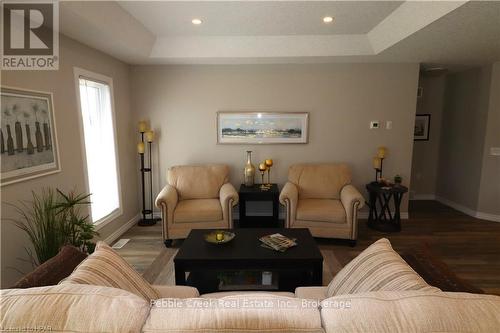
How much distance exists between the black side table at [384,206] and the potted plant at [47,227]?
3409 millimetres

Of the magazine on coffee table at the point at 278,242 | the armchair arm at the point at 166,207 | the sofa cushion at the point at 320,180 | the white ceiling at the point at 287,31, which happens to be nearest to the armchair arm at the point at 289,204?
the sofa cushion at the point at 320,180

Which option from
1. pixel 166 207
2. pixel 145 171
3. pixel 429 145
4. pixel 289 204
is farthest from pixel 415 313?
pixel 429 145

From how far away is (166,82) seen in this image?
411 centimetres

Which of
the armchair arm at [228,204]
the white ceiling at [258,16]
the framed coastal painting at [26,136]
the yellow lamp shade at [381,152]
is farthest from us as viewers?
the yellow lamp shade at [381,152]

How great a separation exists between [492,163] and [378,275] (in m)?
4.30

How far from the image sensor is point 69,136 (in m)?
2.77

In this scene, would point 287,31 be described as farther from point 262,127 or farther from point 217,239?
point 217,239

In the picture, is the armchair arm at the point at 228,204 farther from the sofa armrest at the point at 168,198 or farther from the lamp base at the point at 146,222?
the lamp base at the point at 146,222

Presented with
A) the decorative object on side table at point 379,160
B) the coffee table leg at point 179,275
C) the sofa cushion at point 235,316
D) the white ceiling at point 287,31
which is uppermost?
the white ceiling at point 287,31

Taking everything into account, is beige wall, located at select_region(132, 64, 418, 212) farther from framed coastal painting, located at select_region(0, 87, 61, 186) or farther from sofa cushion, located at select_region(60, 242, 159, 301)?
sofa cushion, located at select_region(60, 242, 159, 301)

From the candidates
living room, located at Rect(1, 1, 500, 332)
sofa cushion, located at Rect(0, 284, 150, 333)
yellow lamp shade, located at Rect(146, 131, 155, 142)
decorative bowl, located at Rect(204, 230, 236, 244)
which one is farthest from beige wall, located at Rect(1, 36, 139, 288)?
sofa cushion, located at Rect(0, 284, 150, 333)

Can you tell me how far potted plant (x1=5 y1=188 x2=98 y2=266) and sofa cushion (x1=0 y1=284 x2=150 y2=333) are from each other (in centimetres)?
140

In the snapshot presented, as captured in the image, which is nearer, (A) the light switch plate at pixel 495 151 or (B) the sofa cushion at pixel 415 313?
(B) the sofa cushion at pixel 415 313

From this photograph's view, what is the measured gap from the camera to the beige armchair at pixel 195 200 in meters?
3.33
